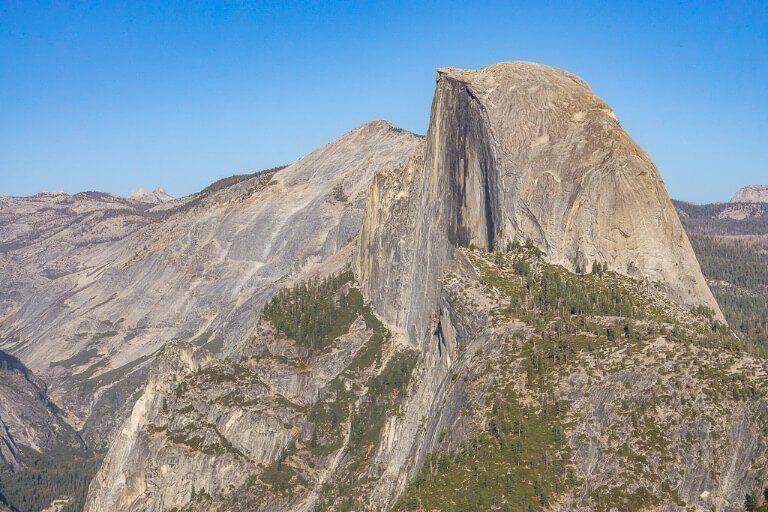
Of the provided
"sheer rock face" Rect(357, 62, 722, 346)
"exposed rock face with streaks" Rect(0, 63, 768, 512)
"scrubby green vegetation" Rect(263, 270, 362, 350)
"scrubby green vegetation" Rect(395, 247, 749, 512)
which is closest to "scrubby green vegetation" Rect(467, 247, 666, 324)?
"scrubby green vegetation" Rect(395, 247, 749, 512)

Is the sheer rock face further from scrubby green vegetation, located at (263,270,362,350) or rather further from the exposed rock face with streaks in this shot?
scrubby green vegetation, located at (263,270,362,350)

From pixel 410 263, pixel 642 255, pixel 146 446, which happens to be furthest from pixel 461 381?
pixel 146 446

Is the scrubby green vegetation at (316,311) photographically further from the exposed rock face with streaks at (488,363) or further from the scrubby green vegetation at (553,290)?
the scrubby green vegetation at (553,290)

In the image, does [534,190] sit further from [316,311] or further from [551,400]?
[316,311]

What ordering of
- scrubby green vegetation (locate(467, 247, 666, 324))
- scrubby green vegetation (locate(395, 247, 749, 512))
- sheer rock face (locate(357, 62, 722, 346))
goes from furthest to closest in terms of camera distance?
sheer rock face (locate(357, 62, 722, 346)), scrubby green vegetation (locate(467, 247, 666, 324)), scrubby green vegetation (locate(395, 247, 749, 512))

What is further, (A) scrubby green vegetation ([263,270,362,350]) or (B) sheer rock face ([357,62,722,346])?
(A) scrubby green vegetation ([263,270,362,350])

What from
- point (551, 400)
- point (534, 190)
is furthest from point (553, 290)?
point (551, 400)

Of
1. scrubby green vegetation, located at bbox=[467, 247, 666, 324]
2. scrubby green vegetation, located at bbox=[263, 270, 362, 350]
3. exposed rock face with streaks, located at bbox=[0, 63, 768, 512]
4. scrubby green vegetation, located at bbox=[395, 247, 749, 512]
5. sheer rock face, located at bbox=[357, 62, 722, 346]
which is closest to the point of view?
scrubby green vegetation, located at bbox=[395, 247, 749, 512]

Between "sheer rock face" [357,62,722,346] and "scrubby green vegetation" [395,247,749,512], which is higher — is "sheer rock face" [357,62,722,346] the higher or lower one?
the higher one
